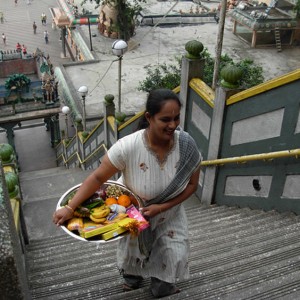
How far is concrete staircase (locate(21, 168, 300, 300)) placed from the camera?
3.18 m

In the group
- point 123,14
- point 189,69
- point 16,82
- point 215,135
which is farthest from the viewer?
point 123,14

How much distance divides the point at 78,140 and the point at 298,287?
11841mm

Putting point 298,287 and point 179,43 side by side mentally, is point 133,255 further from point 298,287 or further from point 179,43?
point 179,43

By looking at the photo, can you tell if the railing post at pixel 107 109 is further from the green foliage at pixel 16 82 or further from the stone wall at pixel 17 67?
the stone wall at pixel 17 67

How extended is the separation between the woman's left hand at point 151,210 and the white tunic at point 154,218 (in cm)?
10

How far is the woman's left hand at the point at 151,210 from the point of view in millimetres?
2758

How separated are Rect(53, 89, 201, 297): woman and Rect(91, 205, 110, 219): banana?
0.11m

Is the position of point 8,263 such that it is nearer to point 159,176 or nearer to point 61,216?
point 61,216

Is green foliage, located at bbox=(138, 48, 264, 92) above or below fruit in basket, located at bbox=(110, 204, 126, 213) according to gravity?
below

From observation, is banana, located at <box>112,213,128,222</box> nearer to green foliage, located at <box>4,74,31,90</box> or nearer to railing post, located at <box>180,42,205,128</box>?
railing post, located at <box>180,42,205,128</box>

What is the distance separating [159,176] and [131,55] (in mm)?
20448

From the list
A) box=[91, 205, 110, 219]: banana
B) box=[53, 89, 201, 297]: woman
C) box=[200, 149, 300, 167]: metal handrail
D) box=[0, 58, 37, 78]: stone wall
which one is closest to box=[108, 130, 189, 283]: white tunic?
box=[53, 89, 201, 297]: woman

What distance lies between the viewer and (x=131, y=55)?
73.9 ft

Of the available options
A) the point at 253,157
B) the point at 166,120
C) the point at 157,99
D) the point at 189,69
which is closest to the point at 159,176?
the point at 166,120
